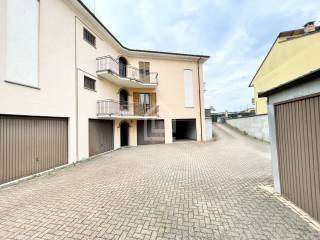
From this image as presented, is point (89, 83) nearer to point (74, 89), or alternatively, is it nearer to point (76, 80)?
point (76, 80)

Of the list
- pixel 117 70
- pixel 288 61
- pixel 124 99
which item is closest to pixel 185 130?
pixel 124 99

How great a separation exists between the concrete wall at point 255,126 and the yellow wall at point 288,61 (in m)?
2.82

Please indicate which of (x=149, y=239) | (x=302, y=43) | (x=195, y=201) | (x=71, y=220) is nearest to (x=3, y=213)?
(x=71, y=220)

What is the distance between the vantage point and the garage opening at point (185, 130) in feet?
57.6

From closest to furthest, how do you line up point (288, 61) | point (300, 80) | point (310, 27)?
1. point (300, 80)
2. point (288, 61)
3. point (310, 27)

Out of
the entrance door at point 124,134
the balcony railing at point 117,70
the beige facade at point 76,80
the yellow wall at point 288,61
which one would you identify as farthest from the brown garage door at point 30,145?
the yellow wall at point 288,61

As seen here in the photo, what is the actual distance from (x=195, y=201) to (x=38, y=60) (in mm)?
8192

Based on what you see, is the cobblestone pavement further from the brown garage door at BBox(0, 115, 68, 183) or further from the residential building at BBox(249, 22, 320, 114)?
the residential building at BBox(249, 22, 320, 114)

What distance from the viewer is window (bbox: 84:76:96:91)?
406 inches

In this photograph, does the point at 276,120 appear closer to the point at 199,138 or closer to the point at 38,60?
the point at 38,60

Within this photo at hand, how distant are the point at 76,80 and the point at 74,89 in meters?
0.56

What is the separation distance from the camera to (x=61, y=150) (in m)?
8.12

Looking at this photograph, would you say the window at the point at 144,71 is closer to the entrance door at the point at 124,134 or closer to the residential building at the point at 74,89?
the residential building at the point at 74,89

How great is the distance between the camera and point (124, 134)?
49.5ft
